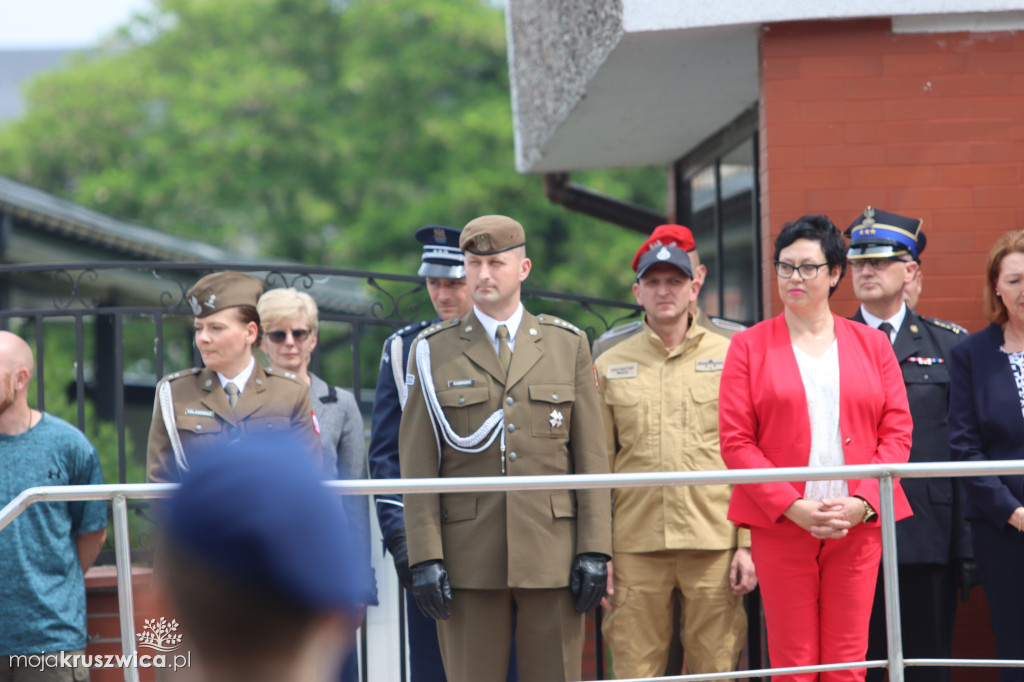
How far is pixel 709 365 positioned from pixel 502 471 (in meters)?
0.99

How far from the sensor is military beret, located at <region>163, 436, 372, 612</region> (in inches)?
37.8

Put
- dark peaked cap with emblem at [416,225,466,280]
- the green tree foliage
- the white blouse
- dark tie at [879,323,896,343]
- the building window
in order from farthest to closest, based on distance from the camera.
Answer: the green tree foliage
the building window
dark peaked cap with emblem at [416,225,466,280]
dark tie at [879,323,896,343]
the white blouse

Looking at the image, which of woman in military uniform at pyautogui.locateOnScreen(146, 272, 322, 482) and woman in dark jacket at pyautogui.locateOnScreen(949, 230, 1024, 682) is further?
woman in military uniform at pyautogui.locateOnScreen(146, 272, 322, 482)

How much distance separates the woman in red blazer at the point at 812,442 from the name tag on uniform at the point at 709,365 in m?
0.46

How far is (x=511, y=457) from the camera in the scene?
11.4 ft

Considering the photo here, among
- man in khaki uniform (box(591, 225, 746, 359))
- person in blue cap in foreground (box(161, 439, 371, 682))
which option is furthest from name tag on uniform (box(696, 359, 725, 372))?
person in blue cap in foreground (box(161, 439, 371, 682))

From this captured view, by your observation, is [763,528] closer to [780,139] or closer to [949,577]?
[949,577]

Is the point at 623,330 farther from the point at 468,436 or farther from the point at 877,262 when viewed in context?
the point at 468,436

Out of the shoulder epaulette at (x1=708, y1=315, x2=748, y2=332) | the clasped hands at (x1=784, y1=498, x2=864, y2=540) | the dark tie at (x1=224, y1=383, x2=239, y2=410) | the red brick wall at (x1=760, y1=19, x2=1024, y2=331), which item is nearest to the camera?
the clasped hands at (x1=784, y1=498, x2=864, y2=540)

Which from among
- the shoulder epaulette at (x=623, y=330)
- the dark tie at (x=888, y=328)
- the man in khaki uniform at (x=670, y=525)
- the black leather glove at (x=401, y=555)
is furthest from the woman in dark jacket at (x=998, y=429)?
the black leather glove at (x=401, y=555)

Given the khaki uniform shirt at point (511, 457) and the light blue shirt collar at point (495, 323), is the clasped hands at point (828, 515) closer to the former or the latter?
the khaki uniform shirt at point (511, 457)

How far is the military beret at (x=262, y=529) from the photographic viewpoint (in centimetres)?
96

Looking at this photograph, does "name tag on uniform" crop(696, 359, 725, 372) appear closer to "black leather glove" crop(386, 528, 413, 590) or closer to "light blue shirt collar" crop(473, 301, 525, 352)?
"light blue shirt collar" crop(473, 301, 525, 352)

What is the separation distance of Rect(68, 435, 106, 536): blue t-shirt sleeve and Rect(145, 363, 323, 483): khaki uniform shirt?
0.42 meters
